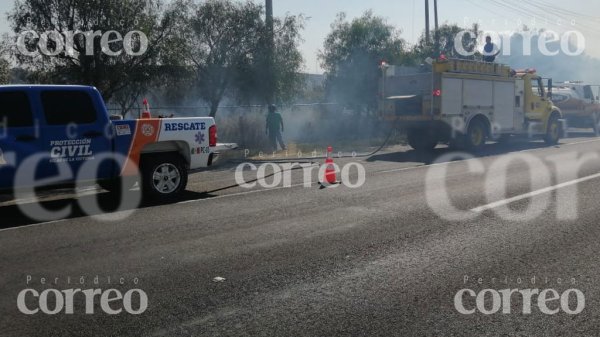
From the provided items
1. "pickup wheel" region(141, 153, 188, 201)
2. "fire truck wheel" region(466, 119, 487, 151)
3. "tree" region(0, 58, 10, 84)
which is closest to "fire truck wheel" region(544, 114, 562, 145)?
"fire truck wheel" region(466, 119, 487, 151)

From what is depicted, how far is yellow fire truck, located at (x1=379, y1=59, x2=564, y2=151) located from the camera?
18.0 metres

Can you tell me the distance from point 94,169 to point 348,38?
2075 centimetres

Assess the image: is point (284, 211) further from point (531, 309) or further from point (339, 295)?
point (531, 309)

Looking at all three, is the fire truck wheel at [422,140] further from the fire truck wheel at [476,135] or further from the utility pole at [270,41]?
the utility pole at [270,41]

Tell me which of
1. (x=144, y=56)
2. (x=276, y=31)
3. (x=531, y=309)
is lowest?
(x=531, y=309)

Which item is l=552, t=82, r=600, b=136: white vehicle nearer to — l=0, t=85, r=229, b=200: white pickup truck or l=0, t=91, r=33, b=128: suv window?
l=0, t=85, r=229, b=200: white pickup truck

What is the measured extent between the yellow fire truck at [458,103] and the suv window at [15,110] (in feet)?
40.2

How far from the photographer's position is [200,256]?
6301mm

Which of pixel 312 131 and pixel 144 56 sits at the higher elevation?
pixel 144 56

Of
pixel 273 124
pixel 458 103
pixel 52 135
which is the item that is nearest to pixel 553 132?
pixel 458 103

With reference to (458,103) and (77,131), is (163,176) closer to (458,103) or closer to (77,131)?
(77,131)

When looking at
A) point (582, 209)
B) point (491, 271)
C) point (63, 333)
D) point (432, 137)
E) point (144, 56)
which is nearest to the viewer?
point (63, 333)

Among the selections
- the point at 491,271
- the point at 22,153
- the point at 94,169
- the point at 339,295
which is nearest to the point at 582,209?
the point at 491,271

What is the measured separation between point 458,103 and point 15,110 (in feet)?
44.0
